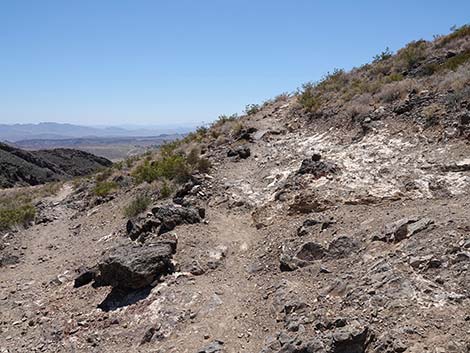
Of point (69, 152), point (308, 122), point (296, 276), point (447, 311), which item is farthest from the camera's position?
point (69, 152)

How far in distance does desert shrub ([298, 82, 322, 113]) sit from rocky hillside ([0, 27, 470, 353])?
2.41ft

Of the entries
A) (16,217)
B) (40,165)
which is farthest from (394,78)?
(40,165)

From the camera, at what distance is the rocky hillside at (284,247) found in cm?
660

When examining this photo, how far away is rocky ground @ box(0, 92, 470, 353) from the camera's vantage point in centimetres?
645

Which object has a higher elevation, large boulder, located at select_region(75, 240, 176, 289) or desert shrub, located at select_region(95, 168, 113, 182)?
desert shrub, located at select_region(95, 168, 113, 182)

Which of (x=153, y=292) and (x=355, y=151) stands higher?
(x=355, y=151)

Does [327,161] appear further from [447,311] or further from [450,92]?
[447,311]

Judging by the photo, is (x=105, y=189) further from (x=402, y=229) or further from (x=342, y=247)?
(x=402, y=229)

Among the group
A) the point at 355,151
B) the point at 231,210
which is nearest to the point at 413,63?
the point at 355,151

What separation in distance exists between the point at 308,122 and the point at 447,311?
39.4 feet

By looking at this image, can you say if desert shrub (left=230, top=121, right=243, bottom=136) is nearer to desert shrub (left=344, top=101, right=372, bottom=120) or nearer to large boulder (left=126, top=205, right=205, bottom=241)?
desert shrub (left=344, top=101, right=372, bottom=120)

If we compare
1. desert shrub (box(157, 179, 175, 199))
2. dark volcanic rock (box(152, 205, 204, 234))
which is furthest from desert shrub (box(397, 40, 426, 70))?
dark volcanic rock (box(152, 205, 204, 234))

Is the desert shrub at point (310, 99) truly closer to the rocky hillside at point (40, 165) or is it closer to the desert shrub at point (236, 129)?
the desert shrub at point (236, 129)

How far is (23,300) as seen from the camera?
996cm
